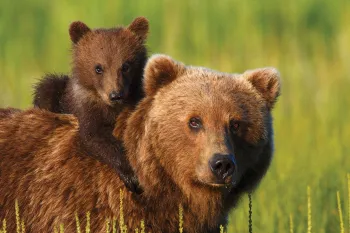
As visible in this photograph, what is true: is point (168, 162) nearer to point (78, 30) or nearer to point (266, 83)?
point (266, 83)

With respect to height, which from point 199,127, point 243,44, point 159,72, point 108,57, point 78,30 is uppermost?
point 243,44

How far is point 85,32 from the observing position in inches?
277

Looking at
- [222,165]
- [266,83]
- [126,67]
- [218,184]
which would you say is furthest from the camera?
[126,67]

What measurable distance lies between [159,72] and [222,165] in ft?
2.62

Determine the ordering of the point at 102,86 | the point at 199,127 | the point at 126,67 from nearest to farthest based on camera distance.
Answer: the point at 199,127
the point at 102,86
the point at 126,67

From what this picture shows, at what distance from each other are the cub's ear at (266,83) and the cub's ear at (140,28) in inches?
36.5

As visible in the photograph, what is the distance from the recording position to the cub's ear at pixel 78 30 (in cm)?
700

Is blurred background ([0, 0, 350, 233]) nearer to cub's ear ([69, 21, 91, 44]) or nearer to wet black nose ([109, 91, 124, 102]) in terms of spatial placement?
cub's ear ([69, 21, 91, 44])

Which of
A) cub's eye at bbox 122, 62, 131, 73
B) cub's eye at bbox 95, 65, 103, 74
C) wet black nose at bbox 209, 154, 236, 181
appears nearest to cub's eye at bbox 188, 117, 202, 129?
wet black nose at bbox 209, 154, 236, 181

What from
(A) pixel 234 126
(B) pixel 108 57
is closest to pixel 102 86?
(B) pixel 108 57

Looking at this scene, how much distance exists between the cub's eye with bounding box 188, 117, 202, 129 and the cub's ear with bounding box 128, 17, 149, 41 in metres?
1.14

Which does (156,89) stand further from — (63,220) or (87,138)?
(63,220)

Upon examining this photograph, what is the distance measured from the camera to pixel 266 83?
6.36 m

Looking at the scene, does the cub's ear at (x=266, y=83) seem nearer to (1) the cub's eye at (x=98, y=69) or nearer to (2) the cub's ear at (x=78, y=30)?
(1) the cub's eye at (x=98, y=69)
